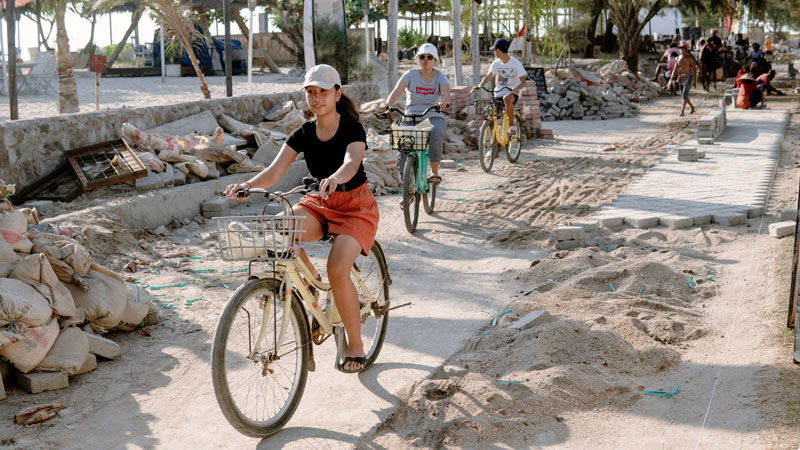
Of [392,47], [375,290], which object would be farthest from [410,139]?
[392,47]

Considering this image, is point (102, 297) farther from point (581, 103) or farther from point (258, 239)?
point (581, 103)

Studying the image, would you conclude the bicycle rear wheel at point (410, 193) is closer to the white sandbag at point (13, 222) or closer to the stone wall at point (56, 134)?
the stone wall at point (56, 134)

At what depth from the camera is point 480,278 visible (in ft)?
22.4

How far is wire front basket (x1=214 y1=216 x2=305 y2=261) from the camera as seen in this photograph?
11.2 ft

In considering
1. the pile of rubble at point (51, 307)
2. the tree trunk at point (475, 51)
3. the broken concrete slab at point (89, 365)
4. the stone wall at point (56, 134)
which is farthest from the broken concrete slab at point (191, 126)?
the tree trunk at point (475, 51)

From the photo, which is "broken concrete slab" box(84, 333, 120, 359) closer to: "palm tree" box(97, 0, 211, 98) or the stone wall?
the stone wall

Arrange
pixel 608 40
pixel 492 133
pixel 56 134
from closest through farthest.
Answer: pixel 56 134 < pixel 492 133 < pixel 608 40

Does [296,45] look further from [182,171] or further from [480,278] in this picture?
[480,278]

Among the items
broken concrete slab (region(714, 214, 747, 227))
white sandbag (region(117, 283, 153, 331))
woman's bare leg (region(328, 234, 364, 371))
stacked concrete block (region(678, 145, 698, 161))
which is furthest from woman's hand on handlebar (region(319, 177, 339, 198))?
stacked concrete block (region(678, 145, 698, 161))

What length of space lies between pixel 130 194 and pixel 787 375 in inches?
257

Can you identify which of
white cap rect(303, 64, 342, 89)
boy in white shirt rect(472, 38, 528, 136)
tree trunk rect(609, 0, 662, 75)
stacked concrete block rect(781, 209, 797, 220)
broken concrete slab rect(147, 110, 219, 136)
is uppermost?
tree trunk rect(609, 0, 662, 75)

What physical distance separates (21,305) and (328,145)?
1892 mm

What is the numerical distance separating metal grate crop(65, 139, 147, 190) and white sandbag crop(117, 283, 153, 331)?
307cm

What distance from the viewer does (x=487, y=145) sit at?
12.5 metres
